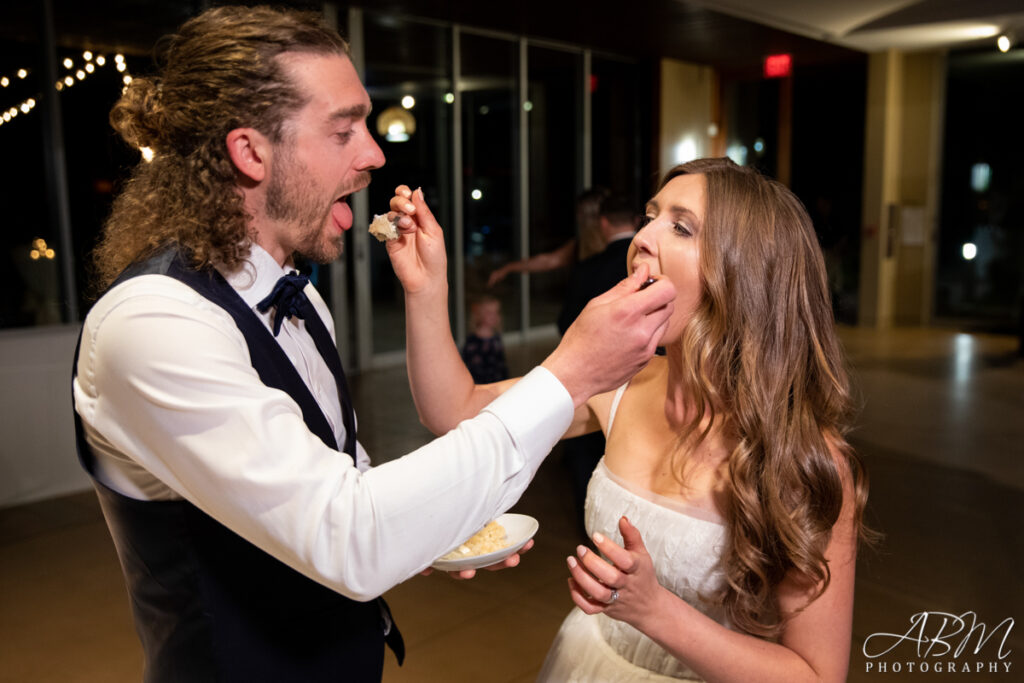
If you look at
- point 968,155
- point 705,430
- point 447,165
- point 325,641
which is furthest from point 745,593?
point 968,155

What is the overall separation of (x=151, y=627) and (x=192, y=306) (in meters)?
0.48

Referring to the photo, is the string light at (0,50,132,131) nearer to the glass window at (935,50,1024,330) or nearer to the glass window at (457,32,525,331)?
the glass window at (457,32,525,331)

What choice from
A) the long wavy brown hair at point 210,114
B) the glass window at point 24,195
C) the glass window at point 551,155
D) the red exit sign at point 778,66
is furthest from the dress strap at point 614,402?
the red exit sign at point 778,66

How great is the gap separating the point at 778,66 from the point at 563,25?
11.4ft

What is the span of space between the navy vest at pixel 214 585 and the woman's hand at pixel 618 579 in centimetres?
37

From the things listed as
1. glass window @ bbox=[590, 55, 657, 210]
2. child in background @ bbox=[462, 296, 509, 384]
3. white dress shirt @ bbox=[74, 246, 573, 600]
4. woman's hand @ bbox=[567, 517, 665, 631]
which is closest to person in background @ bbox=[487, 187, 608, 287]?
child in background @ bbox=[462, 296, 509, 384]

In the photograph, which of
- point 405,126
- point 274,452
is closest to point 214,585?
point 274,452

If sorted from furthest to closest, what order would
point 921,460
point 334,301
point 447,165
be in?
point 447,165
point 334,301
point 921,460

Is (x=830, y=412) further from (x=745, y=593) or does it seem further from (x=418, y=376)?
(x=418, y=376)

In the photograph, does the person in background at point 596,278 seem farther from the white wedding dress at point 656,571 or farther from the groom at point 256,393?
the groom at point 256,393

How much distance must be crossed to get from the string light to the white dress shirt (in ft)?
16.4

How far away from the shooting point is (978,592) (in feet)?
10.9

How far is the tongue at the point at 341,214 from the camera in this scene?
129cm

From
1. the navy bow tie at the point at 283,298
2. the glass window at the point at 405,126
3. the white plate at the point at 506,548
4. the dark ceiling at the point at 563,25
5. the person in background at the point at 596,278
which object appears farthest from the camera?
the glass window at the point at 405,126
